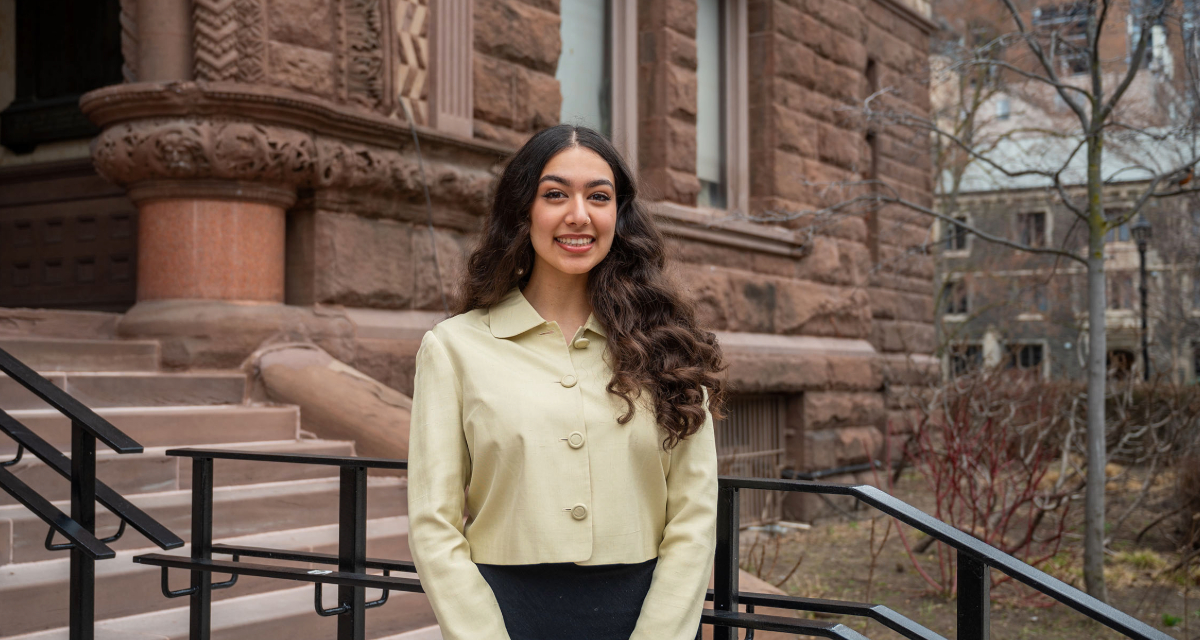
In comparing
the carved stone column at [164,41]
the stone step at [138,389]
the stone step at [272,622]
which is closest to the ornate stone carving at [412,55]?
the carved stone column at [164,41]

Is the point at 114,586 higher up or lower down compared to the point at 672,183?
lower down

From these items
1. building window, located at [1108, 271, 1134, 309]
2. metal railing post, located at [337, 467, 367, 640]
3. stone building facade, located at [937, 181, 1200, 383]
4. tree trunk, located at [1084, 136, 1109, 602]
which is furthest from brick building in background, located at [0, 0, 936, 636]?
building window, located at [1108, 271, 1134, 309]

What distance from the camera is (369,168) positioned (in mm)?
6363

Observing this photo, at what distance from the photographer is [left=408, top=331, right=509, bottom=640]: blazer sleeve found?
2.01 meters

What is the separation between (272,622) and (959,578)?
2732 mm

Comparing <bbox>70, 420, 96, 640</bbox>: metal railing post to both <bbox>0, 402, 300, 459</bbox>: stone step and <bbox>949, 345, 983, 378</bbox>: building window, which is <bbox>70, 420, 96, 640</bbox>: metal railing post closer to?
<bbox>0, 402, 300, 459</bbox>: stone step

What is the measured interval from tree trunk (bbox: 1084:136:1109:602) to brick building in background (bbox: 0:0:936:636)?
159 centimetres

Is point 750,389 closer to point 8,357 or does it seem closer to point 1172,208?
point 8,357

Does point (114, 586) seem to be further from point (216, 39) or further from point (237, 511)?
point (216, 39)

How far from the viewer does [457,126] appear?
7082 millimetres

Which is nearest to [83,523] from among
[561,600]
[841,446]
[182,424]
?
[182,424]

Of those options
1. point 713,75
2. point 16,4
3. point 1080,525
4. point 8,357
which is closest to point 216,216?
point 8,357

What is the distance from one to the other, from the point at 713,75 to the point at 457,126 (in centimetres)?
467

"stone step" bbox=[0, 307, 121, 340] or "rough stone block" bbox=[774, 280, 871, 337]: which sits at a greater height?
"rough stone block" bbox=[774, 280, 871, 337]
